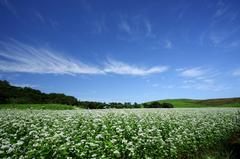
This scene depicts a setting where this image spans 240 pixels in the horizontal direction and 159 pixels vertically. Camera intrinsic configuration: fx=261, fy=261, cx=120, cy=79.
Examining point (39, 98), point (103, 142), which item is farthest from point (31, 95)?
point (103, 142)

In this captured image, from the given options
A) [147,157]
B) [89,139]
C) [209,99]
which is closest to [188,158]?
[147,157]

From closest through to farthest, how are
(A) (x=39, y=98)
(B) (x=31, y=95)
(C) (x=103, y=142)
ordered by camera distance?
(C) (x=103, y=142), (A) (x=39, y=98), (B) (x=31, y=95)

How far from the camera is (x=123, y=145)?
8445mm

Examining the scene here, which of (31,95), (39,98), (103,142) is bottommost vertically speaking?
(103,142)

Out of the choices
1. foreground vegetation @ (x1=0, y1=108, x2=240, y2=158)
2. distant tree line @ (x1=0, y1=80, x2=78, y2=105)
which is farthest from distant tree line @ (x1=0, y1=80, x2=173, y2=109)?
foreground vegetation @ (x1=0, y1=108, x2=240, y2=158)

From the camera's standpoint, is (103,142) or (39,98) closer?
(103,142)

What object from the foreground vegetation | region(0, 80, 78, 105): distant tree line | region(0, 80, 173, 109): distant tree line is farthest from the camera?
region(0, 80, 78, 105): distant tree line

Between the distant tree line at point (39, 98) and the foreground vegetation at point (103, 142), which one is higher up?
the distant tree line at point (39, 98)

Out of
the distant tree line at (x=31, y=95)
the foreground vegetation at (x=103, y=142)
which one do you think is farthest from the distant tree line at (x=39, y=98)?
the foreground vegetation at (x=103, y=142)

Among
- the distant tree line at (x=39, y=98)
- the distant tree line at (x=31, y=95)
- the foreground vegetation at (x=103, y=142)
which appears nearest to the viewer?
the foreground vegetation at (x=103, y=142)

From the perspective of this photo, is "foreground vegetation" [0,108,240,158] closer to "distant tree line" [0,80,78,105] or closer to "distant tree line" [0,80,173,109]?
"distant tree line" [0,80,173,109]

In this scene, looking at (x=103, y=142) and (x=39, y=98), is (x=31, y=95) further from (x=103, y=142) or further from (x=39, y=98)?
(x=103, y=142)

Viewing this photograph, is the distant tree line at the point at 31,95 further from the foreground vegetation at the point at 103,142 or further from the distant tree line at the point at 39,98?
the foreground vegetation at the point at 103,142

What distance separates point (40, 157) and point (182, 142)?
617 centimetres
